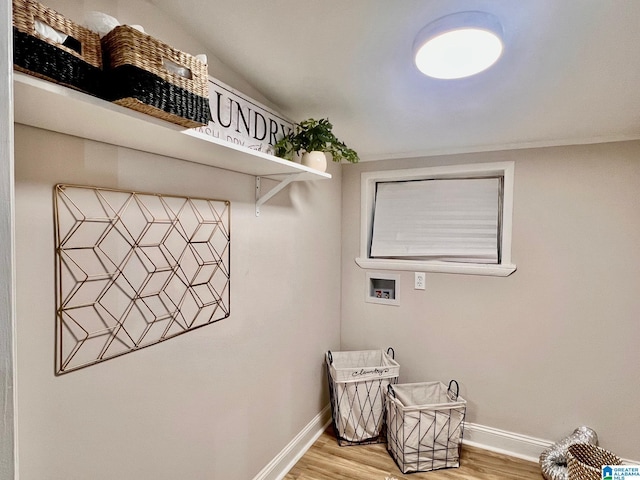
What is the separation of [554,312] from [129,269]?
88.8 inches

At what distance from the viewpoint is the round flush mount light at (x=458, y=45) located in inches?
46.5

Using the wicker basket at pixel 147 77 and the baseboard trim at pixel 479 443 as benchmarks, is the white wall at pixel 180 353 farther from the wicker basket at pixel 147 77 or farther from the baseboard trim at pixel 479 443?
the wicker basket at pixel 147 77

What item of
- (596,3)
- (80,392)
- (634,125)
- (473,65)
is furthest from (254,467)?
(634,125)

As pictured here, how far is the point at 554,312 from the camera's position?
2043 millimetres

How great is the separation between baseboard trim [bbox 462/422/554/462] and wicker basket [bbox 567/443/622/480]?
0.86 feet

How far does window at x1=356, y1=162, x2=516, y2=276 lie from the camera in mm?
2211

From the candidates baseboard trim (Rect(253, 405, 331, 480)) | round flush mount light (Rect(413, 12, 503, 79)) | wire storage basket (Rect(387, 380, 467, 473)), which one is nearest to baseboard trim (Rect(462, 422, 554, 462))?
wire storage basket (Rect(387, 380, 467, 473))

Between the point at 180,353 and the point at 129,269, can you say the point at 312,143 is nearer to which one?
the point at 129,269

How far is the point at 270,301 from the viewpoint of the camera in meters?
1.83

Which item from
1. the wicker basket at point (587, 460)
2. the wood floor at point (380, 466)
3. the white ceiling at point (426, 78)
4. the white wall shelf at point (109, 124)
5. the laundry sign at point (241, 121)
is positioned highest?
the white ceiling at point (426, 78)

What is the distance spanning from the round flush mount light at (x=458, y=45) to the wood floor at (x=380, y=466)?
210 cm

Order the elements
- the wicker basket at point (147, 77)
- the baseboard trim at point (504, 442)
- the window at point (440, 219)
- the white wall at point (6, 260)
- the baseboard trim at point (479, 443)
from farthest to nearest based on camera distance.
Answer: the window at point (440, 219) → the baseboard trim at point (504, 442) → the baseboard trim at point (479, 443) → the wicker basket at point (147, 77) → the white wall at point (6, 260)

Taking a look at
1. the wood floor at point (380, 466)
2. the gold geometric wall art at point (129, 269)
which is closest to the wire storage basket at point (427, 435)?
the wood floor at point (380, 466)

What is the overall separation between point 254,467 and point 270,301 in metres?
0.83
